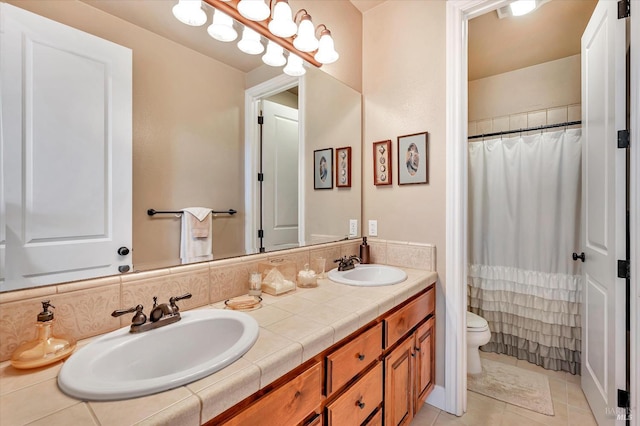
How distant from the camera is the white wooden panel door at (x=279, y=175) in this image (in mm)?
1497

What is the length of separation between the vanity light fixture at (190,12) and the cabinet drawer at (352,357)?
4.48 ft

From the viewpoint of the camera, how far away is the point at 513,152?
2441 mm

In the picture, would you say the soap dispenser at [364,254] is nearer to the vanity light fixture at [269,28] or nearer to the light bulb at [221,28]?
the vanity light fixture at [269,28]

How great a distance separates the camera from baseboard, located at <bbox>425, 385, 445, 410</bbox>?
1.79m

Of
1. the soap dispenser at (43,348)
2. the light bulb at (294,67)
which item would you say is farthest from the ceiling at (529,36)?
the soap dispenser at (43,348)

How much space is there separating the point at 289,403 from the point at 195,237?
702 millimetres

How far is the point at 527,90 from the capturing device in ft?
8.50

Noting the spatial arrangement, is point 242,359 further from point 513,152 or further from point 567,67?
point 567,67

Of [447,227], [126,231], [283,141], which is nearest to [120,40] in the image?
[126,231]

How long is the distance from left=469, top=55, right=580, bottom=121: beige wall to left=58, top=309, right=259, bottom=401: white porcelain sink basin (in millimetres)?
2919

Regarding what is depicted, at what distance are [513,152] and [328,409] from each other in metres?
2.48

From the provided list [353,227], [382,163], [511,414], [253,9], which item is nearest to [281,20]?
[253,9]

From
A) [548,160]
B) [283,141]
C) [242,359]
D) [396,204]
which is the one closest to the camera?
[242,359]

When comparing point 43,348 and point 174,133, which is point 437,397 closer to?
point 43,348
